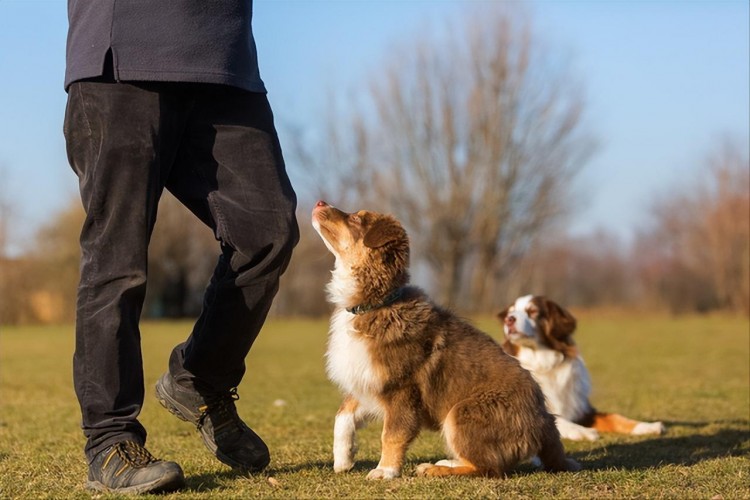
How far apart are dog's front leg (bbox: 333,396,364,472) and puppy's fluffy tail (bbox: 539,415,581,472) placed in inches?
34.4

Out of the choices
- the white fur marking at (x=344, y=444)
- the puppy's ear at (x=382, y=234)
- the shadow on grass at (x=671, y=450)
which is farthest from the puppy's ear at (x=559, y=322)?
the white fur marking at (x=344, y=444)

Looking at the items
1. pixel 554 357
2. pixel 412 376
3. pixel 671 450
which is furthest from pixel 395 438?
pixel 554 357

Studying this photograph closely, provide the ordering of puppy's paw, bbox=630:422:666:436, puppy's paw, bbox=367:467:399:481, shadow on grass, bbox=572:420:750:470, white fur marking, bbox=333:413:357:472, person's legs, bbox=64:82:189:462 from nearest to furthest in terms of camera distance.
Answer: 1. person's legs, bbox=64:82:189:462
2. puppy's paw, bbox=367:467:399:481
3. white fur marking, bbox=333:413:357:472
4. shadow on grass, bbox=572:420:750:470
5. puppy's paw, bbox=630:422:666:436

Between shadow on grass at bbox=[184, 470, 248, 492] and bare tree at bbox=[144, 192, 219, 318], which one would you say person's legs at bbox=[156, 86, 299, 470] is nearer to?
shadow on grass at bbox=[184, 470, 248, 492]

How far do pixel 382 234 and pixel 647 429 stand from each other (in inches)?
135

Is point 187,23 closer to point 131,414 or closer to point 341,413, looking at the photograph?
point 131,414

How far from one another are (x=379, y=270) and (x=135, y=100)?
1.41m

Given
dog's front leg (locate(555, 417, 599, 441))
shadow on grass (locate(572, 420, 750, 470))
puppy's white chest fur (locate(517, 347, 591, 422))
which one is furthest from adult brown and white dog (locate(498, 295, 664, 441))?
shadow on grass (locate(572, 420, 750, 470))

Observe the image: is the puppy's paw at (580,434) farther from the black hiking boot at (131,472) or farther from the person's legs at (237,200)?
the black hiking boot at (131,472)

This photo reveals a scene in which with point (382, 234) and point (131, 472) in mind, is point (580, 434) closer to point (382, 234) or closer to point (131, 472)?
point (382, 234)

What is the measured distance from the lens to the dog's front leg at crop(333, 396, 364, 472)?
Result: 431cm

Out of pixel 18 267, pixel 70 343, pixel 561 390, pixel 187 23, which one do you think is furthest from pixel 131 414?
pixel 18 267

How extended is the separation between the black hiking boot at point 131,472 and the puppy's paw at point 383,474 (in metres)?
0.86

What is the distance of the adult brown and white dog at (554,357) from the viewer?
7129 millimetres
